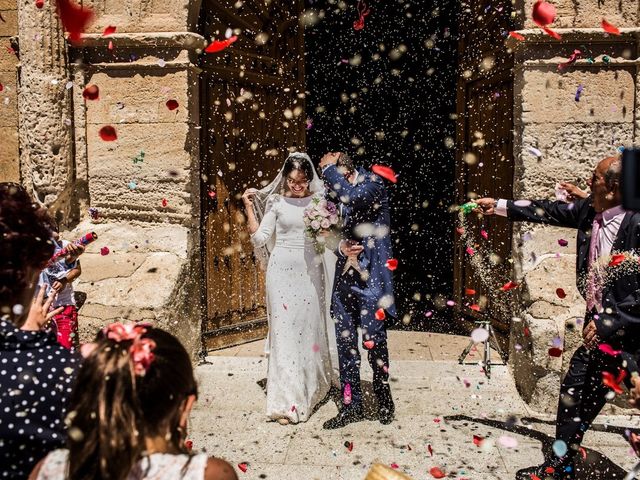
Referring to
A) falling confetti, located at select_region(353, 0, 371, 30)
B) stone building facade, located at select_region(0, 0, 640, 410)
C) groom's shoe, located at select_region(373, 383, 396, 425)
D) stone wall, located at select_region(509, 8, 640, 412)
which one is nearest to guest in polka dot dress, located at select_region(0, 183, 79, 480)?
groom's shoe, located at select_region(373, 383, 396, 425)

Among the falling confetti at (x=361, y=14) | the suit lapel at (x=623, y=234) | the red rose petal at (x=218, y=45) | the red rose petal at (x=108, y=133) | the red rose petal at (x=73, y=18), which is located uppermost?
the falling confetti at (x=361, y=14)

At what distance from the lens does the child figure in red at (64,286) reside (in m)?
4.36

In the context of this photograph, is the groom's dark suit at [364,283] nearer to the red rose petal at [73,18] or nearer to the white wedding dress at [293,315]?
the white wedding dress at [293,315]

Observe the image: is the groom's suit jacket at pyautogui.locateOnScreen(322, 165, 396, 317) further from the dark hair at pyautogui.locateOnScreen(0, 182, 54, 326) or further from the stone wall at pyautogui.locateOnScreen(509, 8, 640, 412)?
the dark hair at pyautogui.locateOnScreen(0, 182, 54, 326)

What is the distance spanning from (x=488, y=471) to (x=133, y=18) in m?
4.48

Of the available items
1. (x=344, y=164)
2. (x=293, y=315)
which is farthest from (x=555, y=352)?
(x=344, y=164)

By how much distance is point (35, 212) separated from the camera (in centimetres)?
221

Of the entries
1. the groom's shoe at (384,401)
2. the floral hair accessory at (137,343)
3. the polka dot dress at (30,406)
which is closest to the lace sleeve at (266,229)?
the groom's shoe at (384,401)

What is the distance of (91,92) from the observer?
5.61m

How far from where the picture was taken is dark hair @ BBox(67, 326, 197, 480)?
1561mm

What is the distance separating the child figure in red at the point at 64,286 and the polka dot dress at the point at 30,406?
260cm

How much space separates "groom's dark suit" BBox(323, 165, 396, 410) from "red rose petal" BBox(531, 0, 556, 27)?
1.94 meters

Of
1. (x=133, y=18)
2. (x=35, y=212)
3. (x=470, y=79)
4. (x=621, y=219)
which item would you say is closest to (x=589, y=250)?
(x=621, y=219)

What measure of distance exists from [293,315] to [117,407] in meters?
3.17
